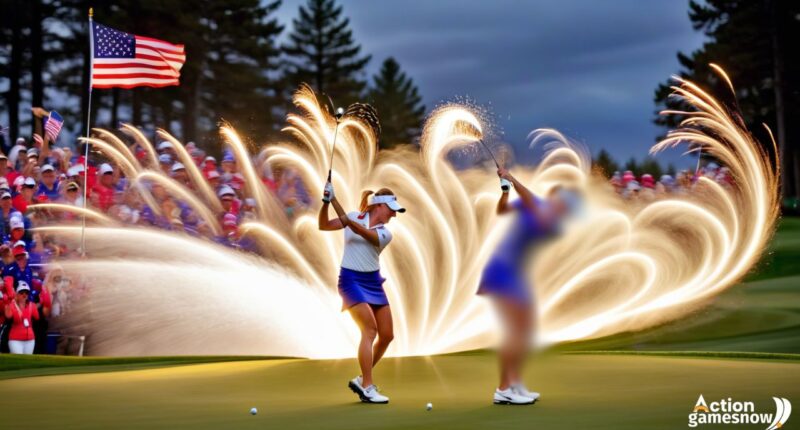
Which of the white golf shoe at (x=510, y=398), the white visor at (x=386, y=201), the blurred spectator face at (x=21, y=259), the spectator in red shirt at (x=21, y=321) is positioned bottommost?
the white golf shoe at (x=510, y=398)

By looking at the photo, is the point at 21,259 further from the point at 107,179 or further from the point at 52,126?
the point at 52,126

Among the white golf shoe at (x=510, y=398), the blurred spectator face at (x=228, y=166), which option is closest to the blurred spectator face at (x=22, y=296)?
the blurred spectator face at (x=228, y=166)

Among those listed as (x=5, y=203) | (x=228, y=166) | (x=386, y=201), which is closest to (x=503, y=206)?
(x=386, y=201)

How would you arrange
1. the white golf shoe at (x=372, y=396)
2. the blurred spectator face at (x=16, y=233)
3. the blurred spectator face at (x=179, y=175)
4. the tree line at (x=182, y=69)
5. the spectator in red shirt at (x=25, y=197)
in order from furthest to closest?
the tree line at (x=182, y=69) < the blurred spectator face at (x=179, y=175) < the spectator in red shirt at (x=25, y=197) < the blurred spectator face at (x=16, y=233) < the white golf shoe at (x=372, y=396)

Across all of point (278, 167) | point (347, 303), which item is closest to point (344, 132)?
point (278, 167)

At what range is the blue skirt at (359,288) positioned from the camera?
1152cm

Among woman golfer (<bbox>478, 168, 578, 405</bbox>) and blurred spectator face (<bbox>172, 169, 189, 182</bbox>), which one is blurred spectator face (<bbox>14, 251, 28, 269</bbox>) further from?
woman golfer (<bbox>478, 168, 578, 405</bbox>)

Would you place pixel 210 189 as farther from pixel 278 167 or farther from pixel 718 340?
pixel 718 340

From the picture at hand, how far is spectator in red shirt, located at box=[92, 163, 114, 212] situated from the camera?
70.6 feet

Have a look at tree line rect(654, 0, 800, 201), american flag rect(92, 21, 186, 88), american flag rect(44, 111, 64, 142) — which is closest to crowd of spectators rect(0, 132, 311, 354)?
american flag rect(44, 111, 64, 142)

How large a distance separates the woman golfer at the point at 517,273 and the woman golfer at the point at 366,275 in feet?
4.83

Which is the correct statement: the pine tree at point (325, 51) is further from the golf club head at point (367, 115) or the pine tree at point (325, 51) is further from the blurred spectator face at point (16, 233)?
the blurred spectator face at point (16, 233)

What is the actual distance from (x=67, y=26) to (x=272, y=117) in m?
15.4

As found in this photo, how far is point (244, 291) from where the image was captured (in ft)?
67.9
